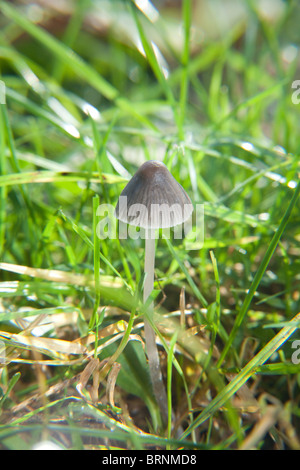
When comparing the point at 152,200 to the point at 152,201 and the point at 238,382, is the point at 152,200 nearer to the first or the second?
the point at 152,201

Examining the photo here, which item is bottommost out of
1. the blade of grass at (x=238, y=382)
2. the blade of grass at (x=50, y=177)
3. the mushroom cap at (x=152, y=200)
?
the blade of grass at (x=238, y=382)

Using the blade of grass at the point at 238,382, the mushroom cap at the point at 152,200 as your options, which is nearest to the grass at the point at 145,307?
the blade of grass at the point at 238,382

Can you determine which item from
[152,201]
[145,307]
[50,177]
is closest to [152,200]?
[152,201]

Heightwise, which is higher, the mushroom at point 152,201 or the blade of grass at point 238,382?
the mushroom at point 152,201

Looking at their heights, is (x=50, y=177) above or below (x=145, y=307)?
above

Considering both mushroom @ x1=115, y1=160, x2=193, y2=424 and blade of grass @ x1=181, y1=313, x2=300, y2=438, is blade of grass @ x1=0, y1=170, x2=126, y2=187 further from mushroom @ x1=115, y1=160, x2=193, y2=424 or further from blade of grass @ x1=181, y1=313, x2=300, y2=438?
blade of grass @ x1=181, y1=313, x2=300, y2=438

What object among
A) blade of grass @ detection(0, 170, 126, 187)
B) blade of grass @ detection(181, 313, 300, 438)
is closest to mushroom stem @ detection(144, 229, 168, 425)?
blade of grass @ detection(181, 313, 300, 438)

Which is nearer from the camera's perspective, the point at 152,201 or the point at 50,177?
the point at 152,201

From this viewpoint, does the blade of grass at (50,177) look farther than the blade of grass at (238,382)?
Yes

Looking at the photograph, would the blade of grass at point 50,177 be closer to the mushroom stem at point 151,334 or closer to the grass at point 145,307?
the grass at point 145,307
